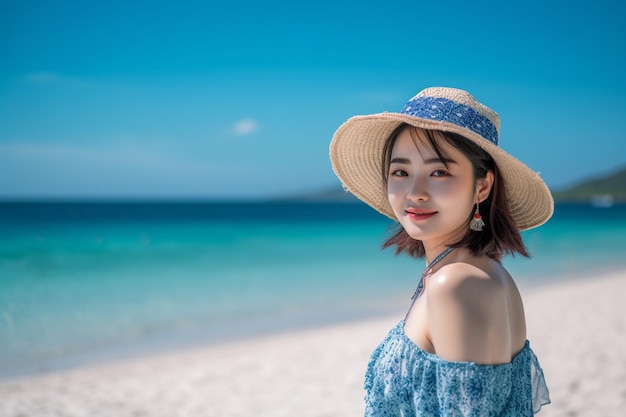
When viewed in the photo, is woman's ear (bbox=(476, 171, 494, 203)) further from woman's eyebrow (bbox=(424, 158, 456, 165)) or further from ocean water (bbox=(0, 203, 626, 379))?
ocean water (bbox=(0, 203, 626, 379))

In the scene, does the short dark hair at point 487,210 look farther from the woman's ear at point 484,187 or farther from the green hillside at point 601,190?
the green hillside at point 601,190

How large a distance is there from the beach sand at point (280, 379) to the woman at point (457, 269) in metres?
3.10

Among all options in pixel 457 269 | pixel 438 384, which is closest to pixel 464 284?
pixel 457 269

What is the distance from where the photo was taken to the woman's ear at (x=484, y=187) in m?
1.72

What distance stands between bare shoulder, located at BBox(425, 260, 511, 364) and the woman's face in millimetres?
219

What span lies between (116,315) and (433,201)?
347 inches

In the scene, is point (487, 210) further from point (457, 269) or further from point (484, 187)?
point (457, 269)

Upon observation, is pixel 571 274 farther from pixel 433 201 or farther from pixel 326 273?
pixel 433 201

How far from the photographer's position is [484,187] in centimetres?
174

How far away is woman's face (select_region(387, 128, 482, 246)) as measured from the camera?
1630 mm

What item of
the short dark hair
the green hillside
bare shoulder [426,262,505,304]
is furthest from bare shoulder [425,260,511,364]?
the green hillside

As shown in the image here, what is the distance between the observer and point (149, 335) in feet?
26.9

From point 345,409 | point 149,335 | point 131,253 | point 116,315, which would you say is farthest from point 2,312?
point 131,253

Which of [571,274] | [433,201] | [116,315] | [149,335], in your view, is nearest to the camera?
[433,201]
